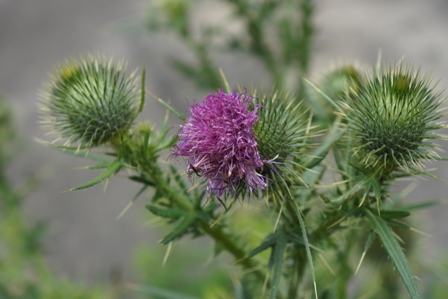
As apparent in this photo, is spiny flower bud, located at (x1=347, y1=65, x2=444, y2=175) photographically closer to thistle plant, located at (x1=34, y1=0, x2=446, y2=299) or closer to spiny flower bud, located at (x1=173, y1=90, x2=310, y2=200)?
thistle plant, located at (x1=34, y1=0, x2=446, y2=299)

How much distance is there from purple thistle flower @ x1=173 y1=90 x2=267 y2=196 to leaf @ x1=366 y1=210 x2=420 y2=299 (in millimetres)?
412

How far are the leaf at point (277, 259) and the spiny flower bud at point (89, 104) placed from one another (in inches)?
29.4

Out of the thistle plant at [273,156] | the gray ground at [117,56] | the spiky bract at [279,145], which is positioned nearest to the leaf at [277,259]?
the thistle plant at [273,156]

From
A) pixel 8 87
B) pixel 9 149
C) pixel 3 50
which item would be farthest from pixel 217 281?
pixel 3 50

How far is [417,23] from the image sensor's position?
6.91 m

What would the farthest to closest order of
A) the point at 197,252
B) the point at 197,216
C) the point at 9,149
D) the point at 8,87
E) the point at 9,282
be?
the point at 8,87
the point at 197,252
the point at 9,149
the point at 9,282
the point at 197,216

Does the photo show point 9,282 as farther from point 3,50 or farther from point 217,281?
point 3,50

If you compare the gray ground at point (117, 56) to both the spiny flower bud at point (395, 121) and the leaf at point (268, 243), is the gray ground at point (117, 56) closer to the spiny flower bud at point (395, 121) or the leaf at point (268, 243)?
the spiny flower bud at point (395, 121)

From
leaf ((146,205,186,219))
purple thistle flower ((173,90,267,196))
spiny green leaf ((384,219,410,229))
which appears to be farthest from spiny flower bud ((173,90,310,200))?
spiny green leaf ((384,219,410,229))

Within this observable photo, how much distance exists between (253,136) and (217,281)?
2857 millimetres

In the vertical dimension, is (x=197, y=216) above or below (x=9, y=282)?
above

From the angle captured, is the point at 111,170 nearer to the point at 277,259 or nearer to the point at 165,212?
the point at 165,212

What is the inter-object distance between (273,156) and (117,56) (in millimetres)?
6384

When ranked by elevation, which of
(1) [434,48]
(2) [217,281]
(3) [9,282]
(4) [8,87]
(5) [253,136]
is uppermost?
(1) [434,48]
